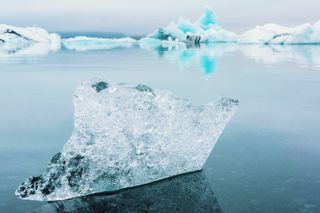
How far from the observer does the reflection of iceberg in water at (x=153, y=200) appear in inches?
122

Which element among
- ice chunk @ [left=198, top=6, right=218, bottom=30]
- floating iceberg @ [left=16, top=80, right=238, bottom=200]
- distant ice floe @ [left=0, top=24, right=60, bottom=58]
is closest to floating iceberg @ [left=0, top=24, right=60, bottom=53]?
distant ice floe @ [left=0, top=24, right=60, bottom=58]

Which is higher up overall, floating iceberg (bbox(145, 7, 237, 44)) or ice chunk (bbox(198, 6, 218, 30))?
ice chunk (bbox(198, 6, 218, 30))

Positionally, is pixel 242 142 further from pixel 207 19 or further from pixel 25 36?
pixel 25 36

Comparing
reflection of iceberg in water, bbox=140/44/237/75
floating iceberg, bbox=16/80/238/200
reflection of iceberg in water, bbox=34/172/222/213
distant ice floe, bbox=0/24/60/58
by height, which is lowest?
distant ice floe, bbox=0/24/60/58

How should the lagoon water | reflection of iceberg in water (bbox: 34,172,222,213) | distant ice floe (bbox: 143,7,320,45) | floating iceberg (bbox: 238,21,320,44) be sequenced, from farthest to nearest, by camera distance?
1. distant ice floe (bbox: 143,7,320,45)
2. floating iceberg (bbox: 238,21,320,44)
3. the lagoon water
4. reflection of iceberg in water (bbox: 34,172,222,213)

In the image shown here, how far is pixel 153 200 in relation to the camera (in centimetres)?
323

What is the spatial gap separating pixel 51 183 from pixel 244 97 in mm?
5539

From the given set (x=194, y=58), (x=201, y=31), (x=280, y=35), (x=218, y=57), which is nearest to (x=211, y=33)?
(x=201, y=31)

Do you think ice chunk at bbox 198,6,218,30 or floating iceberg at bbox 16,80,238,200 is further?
ice chunk at bbox 198,6,218,30

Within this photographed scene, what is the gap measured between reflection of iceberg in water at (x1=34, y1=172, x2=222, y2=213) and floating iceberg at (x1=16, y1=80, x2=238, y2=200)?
16 centimetres

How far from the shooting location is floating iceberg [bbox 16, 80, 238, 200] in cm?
358

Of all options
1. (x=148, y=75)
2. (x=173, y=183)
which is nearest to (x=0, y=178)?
(x=173, y=183)

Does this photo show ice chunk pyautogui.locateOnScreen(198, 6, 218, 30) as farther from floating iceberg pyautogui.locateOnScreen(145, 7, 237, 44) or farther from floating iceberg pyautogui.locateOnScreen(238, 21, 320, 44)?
floating iceberg pyautogui.locateOnScreen(238, 21, 320, 44)

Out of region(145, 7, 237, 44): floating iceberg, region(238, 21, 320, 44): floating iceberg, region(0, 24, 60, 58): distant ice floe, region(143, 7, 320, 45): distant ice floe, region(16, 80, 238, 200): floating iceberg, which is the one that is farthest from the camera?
region(0, 24, 60, 58): distant ice floe
